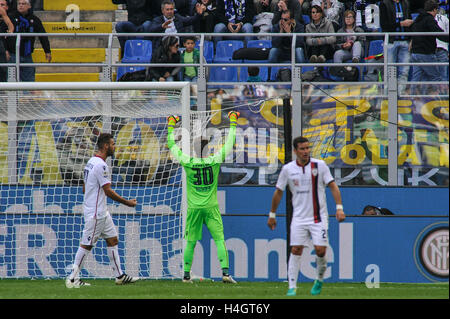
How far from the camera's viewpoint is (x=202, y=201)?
37.3 ft

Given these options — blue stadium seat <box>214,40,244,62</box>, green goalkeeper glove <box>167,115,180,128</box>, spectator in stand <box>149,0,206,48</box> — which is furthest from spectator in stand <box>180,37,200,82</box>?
spectator in stand <box>149,0,206,48</box>

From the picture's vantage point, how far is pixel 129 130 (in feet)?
40.5

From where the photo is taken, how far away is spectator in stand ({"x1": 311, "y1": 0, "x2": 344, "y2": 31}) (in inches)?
588

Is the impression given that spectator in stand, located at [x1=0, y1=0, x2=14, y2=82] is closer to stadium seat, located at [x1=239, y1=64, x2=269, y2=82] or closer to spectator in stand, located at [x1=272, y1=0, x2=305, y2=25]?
stadium seat, located at [x1=239, y1=64, x2=269, y2=82]

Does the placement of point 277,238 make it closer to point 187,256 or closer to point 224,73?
point 187,256

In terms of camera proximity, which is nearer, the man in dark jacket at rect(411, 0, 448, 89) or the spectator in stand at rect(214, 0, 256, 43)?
the man in dark jacket at rect(411, 0, 448, 89)

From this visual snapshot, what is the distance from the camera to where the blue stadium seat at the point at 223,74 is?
43.0 feet

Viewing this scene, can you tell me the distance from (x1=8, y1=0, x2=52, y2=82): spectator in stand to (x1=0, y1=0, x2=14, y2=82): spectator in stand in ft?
0.27

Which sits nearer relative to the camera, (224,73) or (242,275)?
(242,275)

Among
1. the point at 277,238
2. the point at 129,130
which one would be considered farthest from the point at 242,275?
the point at 129,130

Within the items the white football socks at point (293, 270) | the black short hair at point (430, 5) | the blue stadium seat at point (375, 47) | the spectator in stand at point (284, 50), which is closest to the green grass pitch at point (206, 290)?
the white football socks at point (293, 270)

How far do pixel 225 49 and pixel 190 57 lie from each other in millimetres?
1313

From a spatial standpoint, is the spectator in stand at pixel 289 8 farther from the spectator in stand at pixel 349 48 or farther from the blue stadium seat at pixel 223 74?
the blue stadium seat at pixel 223 74
